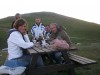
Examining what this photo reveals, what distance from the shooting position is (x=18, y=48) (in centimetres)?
830

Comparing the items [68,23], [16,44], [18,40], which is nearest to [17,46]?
[16,44]

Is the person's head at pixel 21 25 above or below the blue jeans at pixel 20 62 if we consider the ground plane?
above

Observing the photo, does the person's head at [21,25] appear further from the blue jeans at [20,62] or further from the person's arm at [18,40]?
the blue jeans at [20,62]

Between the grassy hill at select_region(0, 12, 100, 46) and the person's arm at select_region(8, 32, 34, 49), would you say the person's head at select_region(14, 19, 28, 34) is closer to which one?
the person's arm at select_region(8, 32, 34, 49)

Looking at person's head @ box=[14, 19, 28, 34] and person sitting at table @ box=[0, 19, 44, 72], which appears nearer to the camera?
person sitting at table @ box=[0, 19, 44, 72]

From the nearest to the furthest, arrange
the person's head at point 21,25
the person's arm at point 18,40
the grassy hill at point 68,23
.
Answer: the person's arm at point 18,40 → the person's head at point 21,25 → the grassy hill at point 68,23

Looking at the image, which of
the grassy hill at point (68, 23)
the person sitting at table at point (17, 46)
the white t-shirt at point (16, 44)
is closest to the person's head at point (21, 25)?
the person sitting at table at point (17, 46)

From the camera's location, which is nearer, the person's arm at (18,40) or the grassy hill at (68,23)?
the person's arm at (18,40)

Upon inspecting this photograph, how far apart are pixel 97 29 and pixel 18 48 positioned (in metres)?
64.2

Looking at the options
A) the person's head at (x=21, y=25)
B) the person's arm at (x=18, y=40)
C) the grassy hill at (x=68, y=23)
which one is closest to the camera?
the person's arm at (x=18, y=40)

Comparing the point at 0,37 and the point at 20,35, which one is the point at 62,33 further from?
the point at 0,37

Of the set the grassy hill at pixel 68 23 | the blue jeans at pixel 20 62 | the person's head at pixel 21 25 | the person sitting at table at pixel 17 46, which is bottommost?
the grassy hill at pixel 68 23

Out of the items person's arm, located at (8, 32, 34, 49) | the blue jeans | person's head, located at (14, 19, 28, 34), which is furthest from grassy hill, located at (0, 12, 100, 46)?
person's arm, located at (8, 32, 34, 49)

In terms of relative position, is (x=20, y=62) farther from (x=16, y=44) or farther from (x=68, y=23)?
(x=68, y=23)
